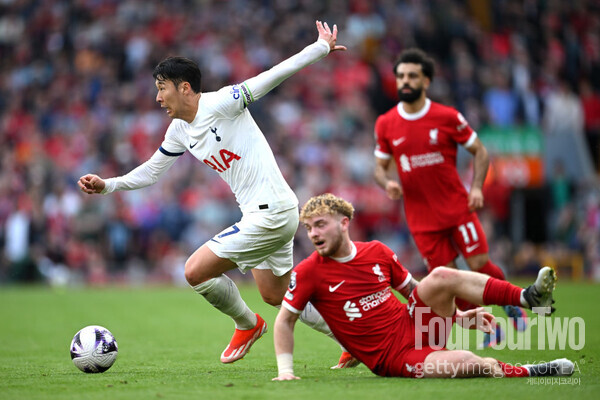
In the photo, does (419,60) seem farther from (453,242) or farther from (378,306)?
(378,306)

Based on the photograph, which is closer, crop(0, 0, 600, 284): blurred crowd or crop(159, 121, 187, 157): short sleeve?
crop(159, 121, 187, 157): short sleeve

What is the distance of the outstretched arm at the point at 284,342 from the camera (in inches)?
240

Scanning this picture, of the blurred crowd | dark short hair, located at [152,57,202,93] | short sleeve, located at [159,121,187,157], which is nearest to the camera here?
dark short hair, located at [152,57,202,93]

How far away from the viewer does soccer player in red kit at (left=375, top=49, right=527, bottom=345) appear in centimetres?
847

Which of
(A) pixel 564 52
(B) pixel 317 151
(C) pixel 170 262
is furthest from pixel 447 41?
(C) pixel 170 262

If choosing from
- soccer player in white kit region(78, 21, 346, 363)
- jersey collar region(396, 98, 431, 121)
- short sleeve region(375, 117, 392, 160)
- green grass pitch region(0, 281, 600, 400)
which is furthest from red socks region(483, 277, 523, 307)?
short sleeve region(375, 117, 392, 160)

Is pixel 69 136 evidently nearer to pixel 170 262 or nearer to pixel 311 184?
pixel 170 262

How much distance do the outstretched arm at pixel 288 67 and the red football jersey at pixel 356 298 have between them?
1.54 meters

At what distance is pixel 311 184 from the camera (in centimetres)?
1938

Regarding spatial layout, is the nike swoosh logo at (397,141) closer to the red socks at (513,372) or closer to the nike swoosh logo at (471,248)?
the nike swoosh logo at (471,248)

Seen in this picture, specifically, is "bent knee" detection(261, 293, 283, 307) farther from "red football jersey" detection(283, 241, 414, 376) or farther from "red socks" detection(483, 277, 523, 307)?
"red socks" detection(483, 277, 523, 307)

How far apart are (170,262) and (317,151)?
430 cm

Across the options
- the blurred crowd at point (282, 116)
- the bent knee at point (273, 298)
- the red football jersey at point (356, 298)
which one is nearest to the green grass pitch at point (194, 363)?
the red football jersey at point (356, 298)

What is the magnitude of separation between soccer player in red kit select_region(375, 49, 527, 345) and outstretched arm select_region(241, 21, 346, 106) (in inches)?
64.8
